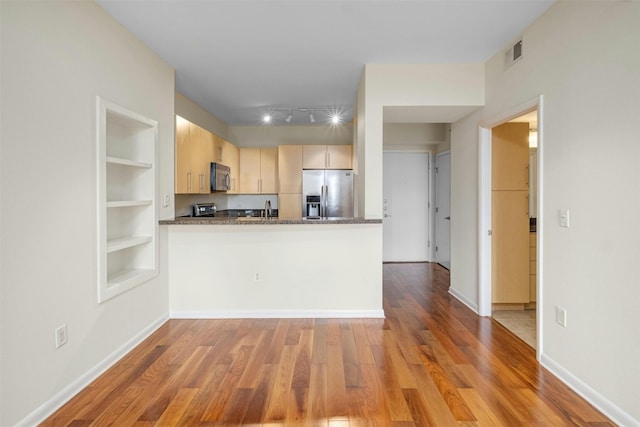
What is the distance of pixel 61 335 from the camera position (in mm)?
2082

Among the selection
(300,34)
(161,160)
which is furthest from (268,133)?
(300,34)

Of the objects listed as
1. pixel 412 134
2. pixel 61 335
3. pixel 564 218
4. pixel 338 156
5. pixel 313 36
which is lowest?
pixel 61 335

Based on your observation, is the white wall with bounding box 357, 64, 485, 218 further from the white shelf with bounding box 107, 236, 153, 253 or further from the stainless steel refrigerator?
the white shelf with bounding box 107, 236, 153, 253

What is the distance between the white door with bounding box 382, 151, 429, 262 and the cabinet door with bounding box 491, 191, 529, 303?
2.60 meters

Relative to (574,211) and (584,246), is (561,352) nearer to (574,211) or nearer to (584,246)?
(584,246)

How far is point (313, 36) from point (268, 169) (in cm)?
331

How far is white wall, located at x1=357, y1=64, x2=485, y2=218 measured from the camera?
344 cm

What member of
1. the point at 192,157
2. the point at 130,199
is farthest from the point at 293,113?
the point at 130,199

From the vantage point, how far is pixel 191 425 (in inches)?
→ 73.0

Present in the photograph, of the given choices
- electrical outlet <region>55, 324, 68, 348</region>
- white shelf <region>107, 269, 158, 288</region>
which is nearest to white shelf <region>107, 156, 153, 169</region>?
white shelf <region>107, 269, 158, 288</region>

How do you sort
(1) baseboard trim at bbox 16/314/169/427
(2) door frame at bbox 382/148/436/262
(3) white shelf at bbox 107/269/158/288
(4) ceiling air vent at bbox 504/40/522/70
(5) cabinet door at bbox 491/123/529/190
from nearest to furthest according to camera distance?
1. (1) baseboard trim at bbox 16/314/169/427
2. (3) white shelf at bbox 107/269/158/288
3. (4) ceiling air vent at bbox 504/40/522/70
4. (5) cabinet door at bbox 491/123/529/190
5. (2) door frame at bbox 382/148/436/262

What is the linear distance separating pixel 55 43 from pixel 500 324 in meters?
4.16

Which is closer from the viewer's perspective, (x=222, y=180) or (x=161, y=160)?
(x=161, y=160)

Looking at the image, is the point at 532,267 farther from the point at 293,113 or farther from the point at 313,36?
the point at 293,113
